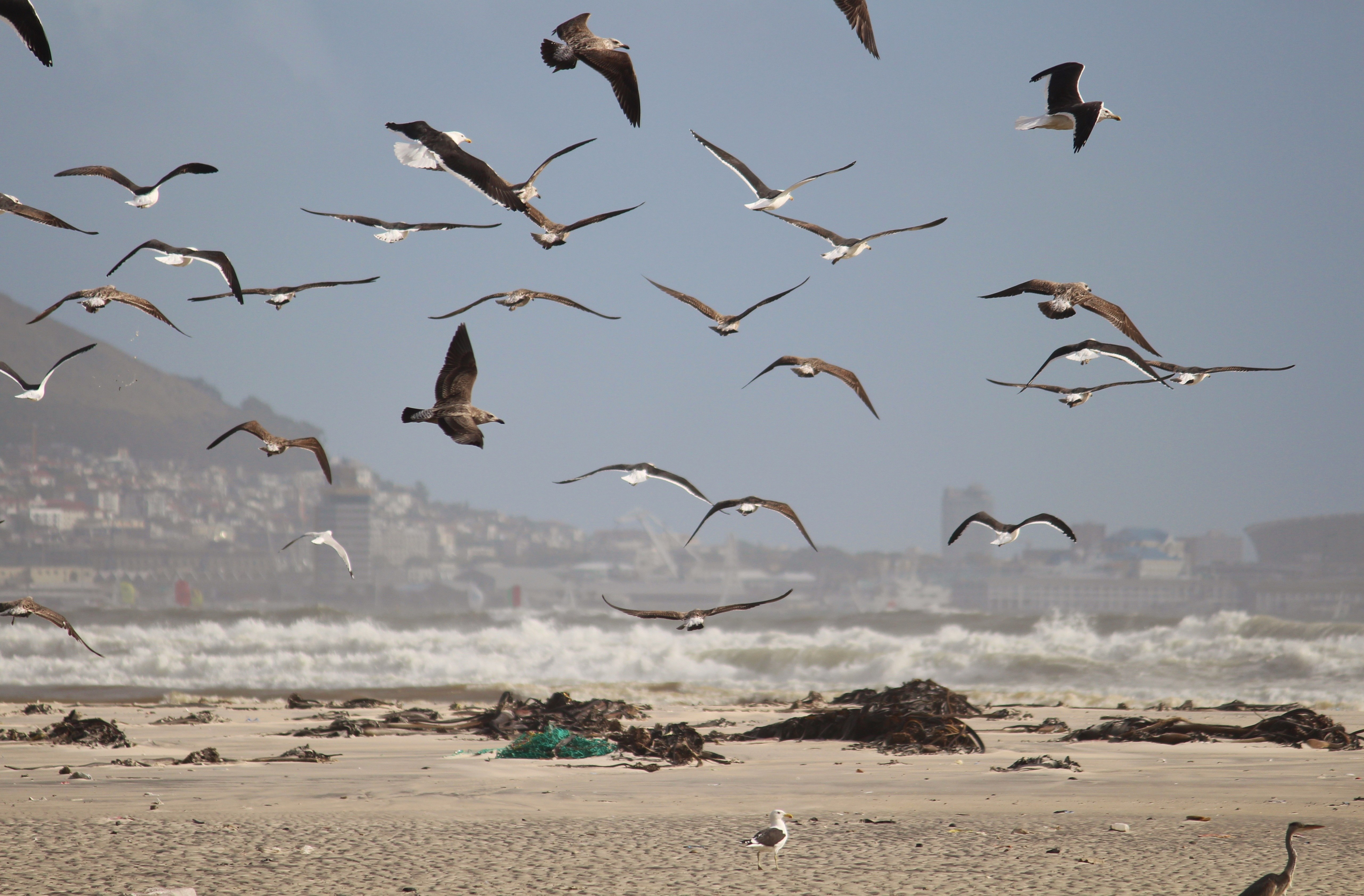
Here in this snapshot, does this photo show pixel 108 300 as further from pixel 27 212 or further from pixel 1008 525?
pixel 1008 525

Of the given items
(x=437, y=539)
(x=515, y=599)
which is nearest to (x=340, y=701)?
(x=515, y=599)

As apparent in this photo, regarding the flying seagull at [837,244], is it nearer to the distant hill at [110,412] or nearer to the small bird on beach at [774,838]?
the small bird on beach at [774,838]

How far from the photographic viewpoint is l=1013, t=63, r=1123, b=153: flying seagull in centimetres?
747

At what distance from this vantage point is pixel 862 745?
1164cm

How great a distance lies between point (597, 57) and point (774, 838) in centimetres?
489

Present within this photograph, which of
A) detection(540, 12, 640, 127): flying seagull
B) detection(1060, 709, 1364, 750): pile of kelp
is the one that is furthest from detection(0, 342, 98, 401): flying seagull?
detection(1060, 709, 1364, 750): pile of kelp

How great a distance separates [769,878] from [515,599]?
315 feet

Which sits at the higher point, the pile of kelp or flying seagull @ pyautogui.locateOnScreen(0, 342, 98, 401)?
flying seagull @ pyautogui.locateOnScreen(0, 342, 98, 401)

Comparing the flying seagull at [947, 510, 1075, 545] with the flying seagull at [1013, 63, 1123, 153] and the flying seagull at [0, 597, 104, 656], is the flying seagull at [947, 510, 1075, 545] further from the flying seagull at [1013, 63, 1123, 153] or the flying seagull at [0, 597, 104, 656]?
the flying seagull at [0, 597, 104, 656]

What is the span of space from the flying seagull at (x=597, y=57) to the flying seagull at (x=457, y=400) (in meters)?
2.12

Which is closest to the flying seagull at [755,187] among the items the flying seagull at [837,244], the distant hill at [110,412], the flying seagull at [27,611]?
the flying seagull at [837,244]

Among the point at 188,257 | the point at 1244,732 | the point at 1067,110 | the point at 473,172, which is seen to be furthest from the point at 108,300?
the point at 1244,732

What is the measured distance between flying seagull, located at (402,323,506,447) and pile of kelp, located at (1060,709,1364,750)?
27.6 feet

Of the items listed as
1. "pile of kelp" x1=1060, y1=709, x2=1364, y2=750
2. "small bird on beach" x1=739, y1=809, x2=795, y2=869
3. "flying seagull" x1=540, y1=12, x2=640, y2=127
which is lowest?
"pile of kelp" x1=1060, y1=709, x2=1364, y2=750
